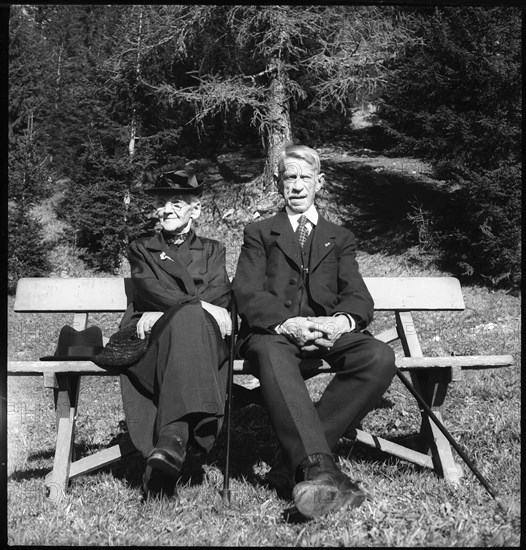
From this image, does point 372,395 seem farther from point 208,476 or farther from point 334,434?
point 208,476

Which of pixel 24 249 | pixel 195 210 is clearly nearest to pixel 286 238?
pixel 195 210

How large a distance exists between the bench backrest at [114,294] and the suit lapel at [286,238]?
69cm

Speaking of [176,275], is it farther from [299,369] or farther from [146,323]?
[299,369]

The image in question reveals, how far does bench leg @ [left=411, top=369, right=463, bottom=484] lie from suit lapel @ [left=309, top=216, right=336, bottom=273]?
0.86 meters

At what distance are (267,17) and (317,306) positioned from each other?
9731mm

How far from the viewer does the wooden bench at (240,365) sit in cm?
363

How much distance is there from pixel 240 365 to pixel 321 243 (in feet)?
2.90

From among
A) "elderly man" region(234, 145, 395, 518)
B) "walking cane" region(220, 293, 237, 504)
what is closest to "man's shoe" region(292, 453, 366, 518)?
"elderly man" region(234, 145, 395, 518)

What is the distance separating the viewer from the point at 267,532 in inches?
117

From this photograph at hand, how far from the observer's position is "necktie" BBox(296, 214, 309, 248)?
13.5 ft

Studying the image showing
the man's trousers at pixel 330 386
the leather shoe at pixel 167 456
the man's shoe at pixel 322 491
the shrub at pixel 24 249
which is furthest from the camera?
the shrub at pixel 24 249

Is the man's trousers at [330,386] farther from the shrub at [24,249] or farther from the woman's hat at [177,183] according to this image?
the shrub at [24,249]

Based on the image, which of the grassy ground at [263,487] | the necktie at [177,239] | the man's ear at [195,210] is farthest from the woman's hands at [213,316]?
the grassy ground at [263,487]

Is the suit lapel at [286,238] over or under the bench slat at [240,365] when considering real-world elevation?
over
